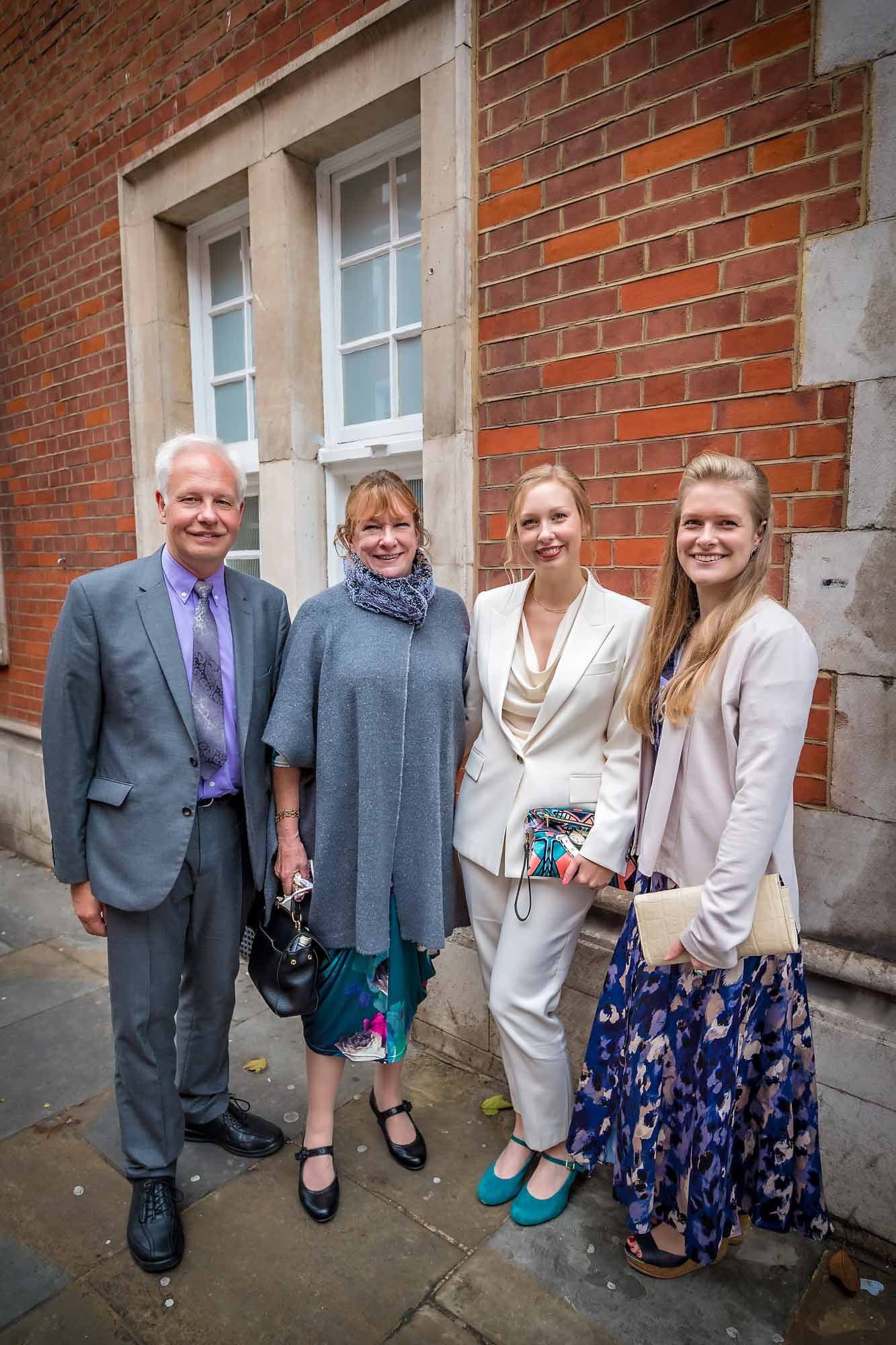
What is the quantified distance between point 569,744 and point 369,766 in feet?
1.88

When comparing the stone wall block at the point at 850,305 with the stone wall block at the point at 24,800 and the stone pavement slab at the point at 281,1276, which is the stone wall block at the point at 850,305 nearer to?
the stone pavement slab at the point at 281,1276

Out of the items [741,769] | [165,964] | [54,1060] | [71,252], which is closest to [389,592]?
[741,769]

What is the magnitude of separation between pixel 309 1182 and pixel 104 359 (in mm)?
4484

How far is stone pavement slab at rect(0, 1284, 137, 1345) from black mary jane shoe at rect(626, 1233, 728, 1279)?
4.44 ft

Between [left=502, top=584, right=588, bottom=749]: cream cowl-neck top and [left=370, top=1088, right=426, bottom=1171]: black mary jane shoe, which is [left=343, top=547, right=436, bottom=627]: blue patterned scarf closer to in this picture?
[left=502, top=584, right=588, bottom=749]: cream cowl-neck top

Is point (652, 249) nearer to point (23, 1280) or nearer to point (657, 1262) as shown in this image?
point (657, 1262)

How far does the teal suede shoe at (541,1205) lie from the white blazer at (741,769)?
107 cm

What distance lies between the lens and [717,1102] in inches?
81.4

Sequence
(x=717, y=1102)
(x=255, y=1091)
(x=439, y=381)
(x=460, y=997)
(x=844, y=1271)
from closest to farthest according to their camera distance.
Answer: (x=717, y=1102) → (x=844, y=1271) → (x=255, y=1091) → (x=439, y=381) → (x=460, y=997)

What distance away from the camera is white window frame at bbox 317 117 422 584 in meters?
3.81

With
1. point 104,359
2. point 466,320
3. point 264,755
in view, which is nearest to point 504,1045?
point 264,755

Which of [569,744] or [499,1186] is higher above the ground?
[569,744]

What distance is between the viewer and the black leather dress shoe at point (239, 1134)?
2793 millimetres

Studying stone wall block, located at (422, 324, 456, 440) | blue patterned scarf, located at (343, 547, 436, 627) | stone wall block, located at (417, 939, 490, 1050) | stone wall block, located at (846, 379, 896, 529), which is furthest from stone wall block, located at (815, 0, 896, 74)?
stone wall block, located at (417, 939, 490, 1050)
